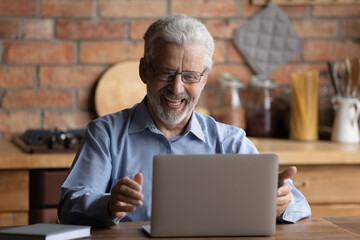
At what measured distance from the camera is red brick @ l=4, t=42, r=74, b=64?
2943mm

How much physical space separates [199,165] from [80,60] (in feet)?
5.68

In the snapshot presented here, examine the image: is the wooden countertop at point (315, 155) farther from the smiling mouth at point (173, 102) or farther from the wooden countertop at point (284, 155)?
the smiling mouth at point (173, 102)

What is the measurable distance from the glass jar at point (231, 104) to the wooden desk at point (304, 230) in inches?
51.1

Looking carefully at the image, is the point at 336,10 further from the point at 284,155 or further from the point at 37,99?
the point at 37,99

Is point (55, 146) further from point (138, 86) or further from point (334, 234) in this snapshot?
point (334, 234)

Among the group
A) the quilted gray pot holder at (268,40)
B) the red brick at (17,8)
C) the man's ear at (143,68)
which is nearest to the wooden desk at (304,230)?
the man's ear at (143,68)

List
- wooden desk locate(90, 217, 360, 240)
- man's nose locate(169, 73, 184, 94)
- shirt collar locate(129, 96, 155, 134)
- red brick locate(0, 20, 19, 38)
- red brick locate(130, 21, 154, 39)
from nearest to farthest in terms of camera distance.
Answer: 1. wooden desk locate(90, 217, 360, 240)
2. man's nose locate(169, 73, 184, 94)
3. shirt collar locate(129, 96, 155, 134)
4. red brick locate(0, 20, 19, 38)
5. red brick locate(130, 21, 154, 39)

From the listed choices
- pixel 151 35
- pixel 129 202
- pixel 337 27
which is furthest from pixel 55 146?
pixel 337 27

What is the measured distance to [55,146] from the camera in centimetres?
251

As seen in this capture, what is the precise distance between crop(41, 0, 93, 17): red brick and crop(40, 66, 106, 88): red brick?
0.27 metres

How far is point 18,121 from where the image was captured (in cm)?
296

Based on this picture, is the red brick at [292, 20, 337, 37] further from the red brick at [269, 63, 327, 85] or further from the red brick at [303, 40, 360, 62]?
the red brick at [269, 63, 327, 85]

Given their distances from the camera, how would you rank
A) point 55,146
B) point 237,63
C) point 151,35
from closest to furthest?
1. point 151,35
2. point 55,146
3. point 237,63

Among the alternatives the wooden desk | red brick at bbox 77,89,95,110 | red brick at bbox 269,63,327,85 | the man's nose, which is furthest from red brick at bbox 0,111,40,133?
the wooden desk
